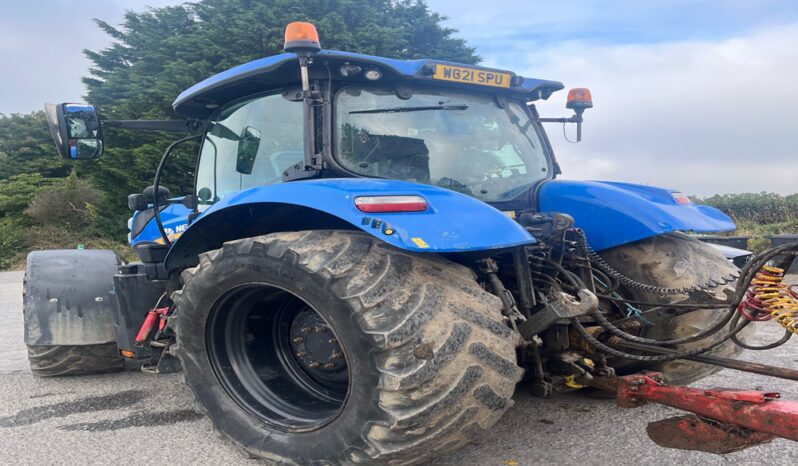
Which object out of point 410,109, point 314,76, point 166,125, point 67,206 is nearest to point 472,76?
point 410,109

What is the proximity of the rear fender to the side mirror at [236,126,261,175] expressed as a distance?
2.21ft

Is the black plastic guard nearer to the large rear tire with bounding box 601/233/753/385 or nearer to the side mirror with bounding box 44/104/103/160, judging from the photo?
the side mirror with bounding box 44/104/103/160

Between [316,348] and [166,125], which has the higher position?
[166,125]

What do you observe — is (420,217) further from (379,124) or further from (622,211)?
(622,211)

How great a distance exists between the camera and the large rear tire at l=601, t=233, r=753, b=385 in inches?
125

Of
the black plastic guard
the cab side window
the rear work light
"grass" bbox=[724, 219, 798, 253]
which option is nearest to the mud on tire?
the black plastic guard

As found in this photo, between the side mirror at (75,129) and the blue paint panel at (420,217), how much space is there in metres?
1.78

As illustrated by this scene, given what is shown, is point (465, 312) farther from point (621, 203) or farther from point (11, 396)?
point (11, 396)

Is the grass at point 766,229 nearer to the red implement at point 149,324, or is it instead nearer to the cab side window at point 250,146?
the cab side window at point 250,146

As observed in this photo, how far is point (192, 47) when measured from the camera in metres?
20.0

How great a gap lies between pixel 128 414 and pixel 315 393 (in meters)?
1.40

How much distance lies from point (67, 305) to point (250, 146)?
6.18 ft

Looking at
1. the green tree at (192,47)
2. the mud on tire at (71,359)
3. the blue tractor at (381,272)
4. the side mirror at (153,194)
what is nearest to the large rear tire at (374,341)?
the blue tractor at (381,272)

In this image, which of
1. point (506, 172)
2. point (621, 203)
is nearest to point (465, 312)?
point (621, 203)
